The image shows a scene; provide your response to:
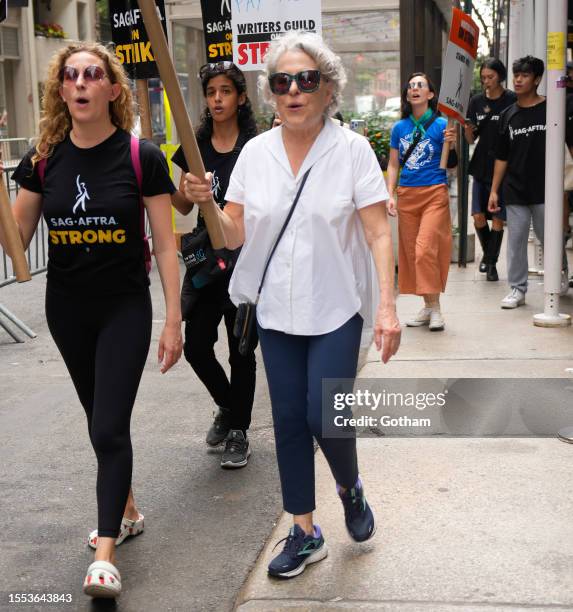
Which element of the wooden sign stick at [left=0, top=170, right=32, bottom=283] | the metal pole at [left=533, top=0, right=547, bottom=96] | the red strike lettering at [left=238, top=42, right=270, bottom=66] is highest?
the metal pole at [left=533, top=0, right=547, bottom=96]

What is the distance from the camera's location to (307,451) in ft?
12.6

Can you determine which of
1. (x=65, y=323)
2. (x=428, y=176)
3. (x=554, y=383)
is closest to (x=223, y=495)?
(x=65, y=323)

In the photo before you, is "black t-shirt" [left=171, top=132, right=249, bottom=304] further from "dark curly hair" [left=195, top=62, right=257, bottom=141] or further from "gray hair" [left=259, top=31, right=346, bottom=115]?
"gray hair" [left=259, top=31, right=346, bottom=115]

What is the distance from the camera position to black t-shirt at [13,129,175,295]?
3756mm

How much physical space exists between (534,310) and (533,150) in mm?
1342

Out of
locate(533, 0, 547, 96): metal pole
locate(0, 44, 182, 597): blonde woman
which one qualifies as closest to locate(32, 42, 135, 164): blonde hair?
locate(0, 44, 182, 597): blonde woman

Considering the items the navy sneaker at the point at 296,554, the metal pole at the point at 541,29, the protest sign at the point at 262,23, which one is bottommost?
the navy sneaker at the point at 296,554

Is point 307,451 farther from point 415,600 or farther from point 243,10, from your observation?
point 243,10

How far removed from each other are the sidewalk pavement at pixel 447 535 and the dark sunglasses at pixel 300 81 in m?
1.73

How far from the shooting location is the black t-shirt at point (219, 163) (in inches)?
197

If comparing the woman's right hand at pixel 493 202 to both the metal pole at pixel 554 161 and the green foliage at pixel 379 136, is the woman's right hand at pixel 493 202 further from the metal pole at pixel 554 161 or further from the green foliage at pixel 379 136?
the green foliage at pixel 379 136

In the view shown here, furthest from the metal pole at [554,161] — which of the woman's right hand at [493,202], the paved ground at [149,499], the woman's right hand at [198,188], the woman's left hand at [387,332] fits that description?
the woman's right hand at [198,188]

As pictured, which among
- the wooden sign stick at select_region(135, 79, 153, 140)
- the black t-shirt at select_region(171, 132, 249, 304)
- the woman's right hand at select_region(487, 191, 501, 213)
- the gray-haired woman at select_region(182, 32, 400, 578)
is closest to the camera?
the gray-haired woman at select_region(182, 32, 400, 578)

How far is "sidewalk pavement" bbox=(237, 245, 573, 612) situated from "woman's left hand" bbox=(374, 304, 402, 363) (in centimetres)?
81
